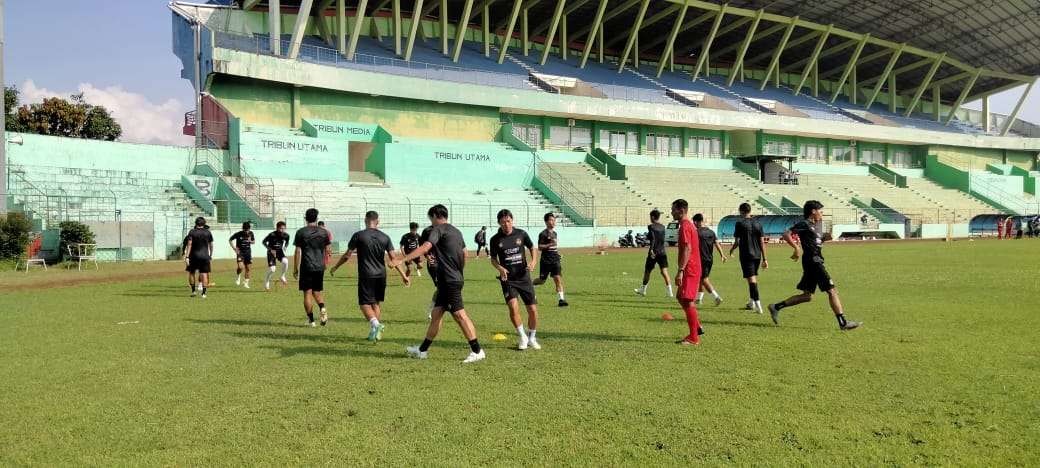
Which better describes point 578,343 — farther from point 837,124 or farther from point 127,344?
point 837,124

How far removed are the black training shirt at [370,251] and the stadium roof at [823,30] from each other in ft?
136

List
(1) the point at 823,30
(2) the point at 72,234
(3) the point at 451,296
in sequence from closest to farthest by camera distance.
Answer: (3) the point at 451,296 < (2) the point at 72,234 < (1) the point at 823,30

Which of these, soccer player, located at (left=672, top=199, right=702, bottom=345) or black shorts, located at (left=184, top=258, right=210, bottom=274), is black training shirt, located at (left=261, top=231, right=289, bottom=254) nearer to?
black shorts, located at (left=184, top=258, right=210, bottom=274)

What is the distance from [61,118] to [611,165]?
41576mm

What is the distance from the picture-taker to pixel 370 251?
10.2 m

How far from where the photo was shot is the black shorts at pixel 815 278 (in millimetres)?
10453

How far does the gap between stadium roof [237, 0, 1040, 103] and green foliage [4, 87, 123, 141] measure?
62.9ft

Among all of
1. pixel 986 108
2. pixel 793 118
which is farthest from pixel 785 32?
pixel 986 108

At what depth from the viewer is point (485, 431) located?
566 cm

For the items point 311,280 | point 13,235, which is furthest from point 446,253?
point 13,235

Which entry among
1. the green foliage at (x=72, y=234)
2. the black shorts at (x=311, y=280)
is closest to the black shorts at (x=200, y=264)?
the black shorts at (x=311, y=280)

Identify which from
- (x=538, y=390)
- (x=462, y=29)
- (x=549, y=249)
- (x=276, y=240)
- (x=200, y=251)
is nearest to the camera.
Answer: (x=538, y=390)

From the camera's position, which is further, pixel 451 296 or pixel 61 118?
pixel 61 118

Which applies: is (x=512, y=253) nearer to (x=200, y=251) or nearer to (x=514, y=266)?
(x=514, y=266)
